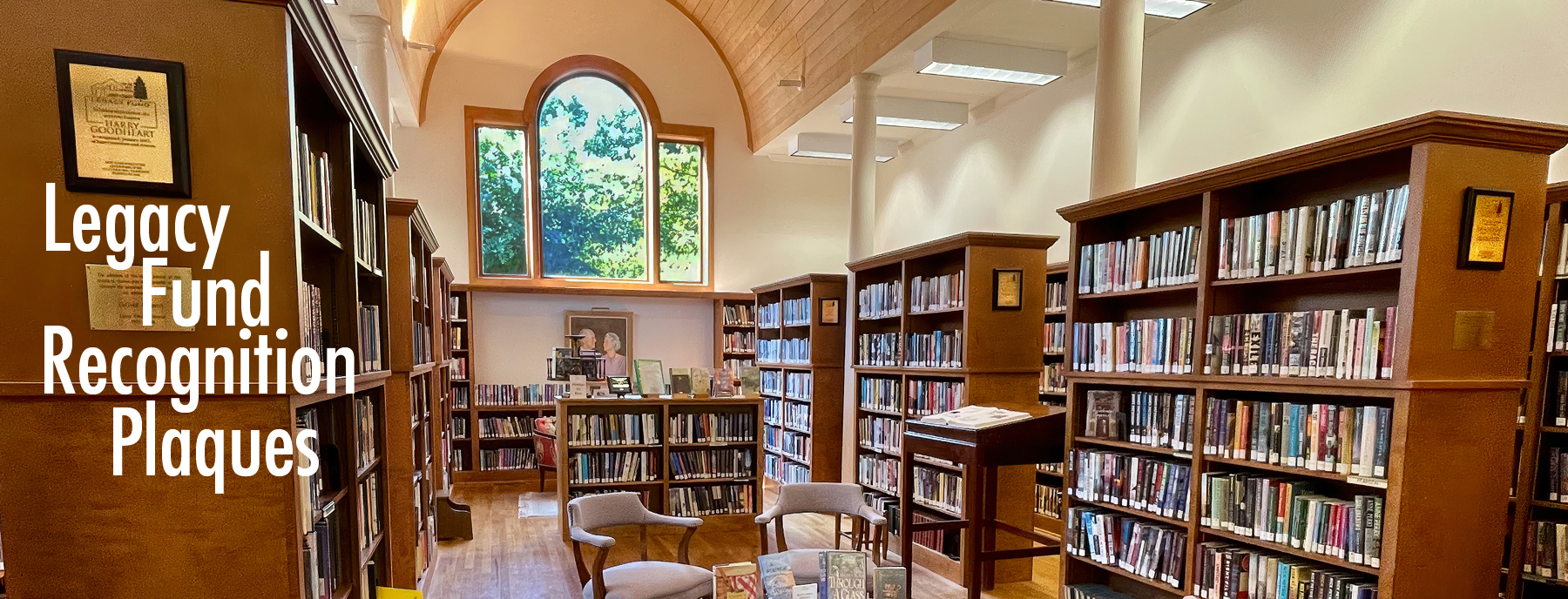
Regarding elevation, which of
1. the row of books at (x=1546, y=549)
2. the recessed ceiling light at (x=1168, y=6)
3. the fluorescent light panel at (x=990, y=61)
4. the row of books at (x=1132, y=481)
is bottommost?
the row of books at (x=1546, y=549)

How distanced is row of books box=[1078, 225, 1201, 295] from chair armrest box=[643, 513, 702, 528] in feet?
7.94

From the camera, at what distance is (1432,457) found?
239cm

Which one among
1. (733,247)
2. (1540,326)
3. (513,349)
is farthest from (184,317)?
(733,247)

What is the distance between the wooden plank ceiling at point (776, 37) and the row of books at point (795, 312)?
2.11 metres

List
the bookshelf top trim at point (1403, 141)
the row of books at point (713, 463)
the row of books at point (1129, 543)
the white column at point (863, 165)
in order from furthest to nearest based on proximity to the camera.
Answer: the white column at point (863, 165), the row of books at point (713, 463), the row of books at point (1129, 543), the bookshelf top trim at point (1403, 141)

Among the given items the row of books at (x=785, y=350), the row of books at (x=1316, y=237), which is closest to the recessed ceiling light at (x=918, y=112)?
the row of books at (x=785, y=350)

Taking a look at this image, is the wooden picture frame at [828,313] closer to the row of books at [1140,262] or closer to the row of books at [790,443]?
the row of books at [790,443]

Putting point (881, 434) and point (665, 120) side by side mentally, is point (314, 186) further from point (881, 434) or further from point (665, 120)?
point (665, 120)

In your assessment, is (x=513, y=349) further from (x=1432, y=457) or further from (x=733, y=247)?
(x=1432, y=457)

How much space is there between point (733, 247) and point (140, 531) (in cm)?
848

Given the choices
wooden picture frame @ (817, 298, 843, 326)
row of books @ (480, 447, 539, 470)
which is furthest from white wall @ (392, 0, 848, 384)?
wooden picture frame @ (817, 298, 843, 326)

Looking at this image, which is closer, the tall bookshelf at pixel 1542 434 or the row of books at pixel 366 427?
the row of books at pixel 366 427

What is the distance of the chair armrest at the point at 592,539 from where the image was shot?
137 inches

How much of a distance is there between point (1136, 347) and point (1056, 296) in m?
2.19
